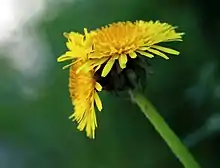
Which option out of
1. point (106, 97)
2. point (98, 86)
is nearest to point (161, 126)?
point (98, 86)

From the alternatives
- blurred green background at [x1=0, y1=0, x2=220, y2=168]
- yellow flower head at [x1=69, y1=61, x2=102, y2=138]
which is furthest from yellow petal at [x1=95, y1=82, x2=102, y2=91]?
blurred green background at [x1=0, y1=0, x2=220, y2=168]

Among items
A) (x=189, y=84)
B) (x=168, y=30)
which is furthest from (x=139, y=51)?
(x=189, y=84)

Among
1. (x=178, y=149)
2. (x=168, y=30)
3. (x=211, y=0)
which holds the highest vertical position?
(x=211, y=0)

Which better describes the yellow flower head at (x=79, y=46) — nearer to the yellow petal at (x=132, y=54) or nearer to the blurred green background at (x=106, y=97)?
the yellow petal at (x=132, y=54)

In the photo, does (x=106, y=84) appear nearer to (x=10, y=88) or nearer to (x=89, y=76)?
(x=89, y=76)

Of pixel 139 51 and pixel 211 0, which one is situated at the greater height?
pixel 211 0

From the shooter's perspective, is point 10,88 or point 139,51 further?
point 10,88

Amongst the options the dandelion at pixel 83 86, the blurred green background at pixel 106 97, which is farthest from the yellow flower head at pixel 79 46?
the blurred green background at pixel 106 97
